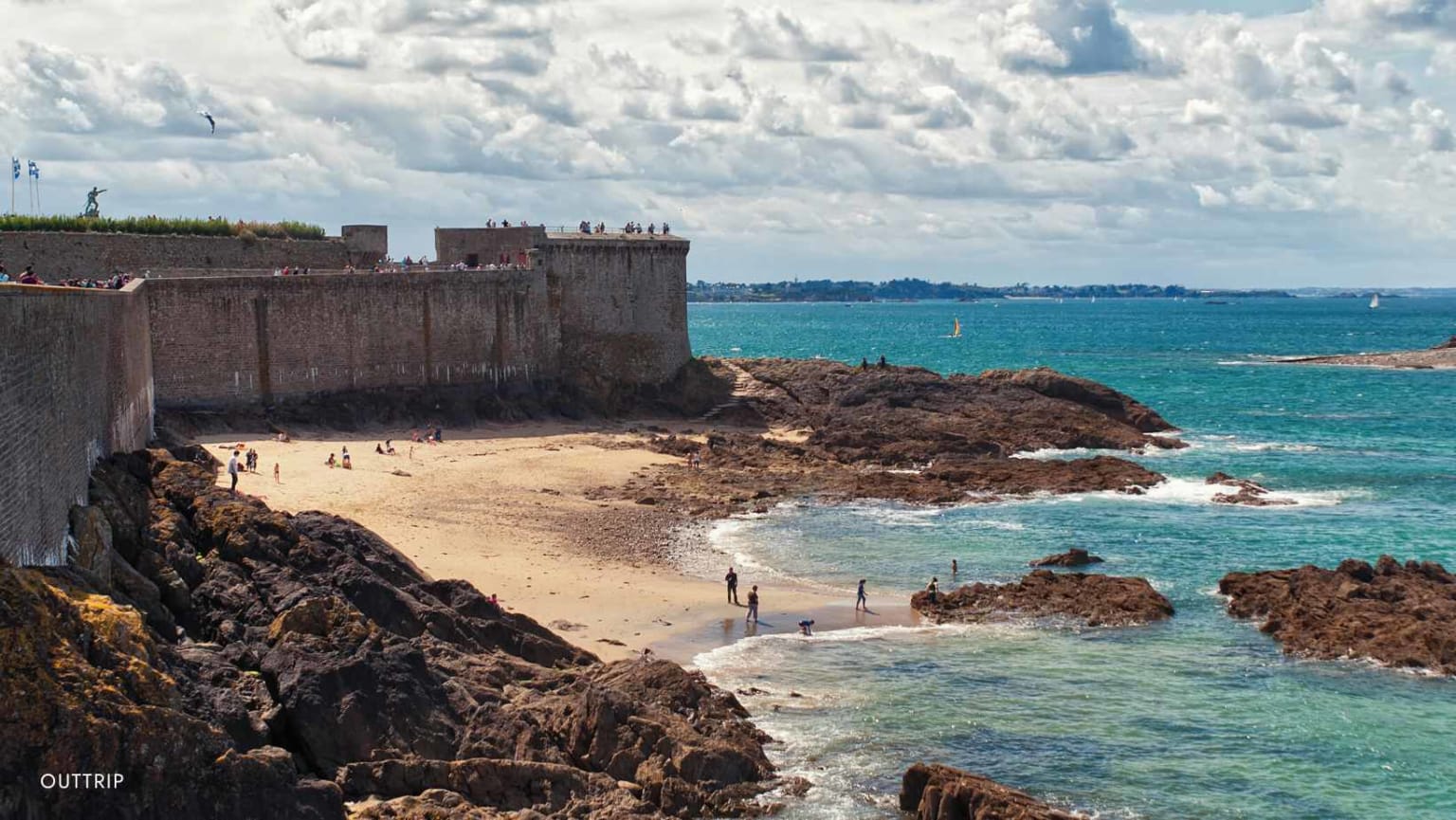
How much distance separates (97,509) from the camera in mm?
18047

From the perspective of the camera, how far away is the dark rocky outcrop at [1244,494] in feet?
134

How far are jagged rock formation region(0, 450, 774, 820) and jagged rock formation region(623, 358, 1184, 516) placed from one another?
17.5 metres

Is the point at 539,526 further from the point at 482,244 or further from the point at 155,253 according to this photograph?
the point at 482,244

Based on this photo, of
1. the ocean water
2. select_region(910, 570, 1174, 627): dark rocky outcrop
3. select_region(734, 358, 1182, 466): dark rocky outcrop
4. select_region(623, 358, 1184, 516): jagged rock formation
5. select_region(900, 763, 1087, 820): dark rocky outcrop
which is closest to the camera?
select_region(900, 763, 1087, 820): dark rocky outcrop

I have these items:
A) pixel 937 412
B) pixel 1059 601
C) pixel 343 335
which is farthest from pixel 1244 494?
pixel 343 335

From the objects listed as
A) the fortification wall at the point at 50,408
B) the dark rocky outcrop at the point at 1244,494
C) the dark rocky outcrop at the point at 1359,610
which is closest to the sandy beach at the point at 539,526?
the dark rocky outcrop at the point at 1359,610

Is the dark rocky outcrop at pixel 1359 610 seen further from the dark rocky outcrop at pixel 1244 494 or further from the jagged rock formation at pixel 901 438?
the jagged rock formation at pixel 901 438

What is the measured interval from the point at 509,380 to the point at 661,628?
2449 cm

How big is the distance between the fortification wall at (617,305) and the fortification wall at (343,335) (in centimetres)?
82

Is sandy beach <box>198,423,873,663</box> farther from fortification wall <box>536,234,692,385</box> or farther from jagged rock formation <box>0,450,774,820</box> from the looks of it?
fortification wall <box>536,234,692,385</box>

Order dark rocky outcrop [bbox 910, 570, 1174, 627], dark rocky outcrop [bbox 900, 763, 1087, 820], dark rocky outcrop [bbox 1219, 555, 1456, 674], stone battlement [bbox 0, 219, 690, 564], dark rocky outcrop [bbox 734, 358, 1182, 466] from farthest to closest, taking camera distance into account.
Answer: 1. dark rocky outcrop [bbox 734, 358, 1182, 466]
2. stone battlement [bbox 0, 219, 690, 564]
3. dark rocky outcrop [bbox 910, 570, 1174, 627]
4. dark rocky outcrop [bbox 1219, 555, 1456, 674]
5. dark rocky outcrop [bbox 900, 763, 1087, 820]

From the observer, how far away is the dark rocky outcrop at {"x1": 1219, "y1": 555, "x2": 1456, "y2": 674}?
25609 millimetres

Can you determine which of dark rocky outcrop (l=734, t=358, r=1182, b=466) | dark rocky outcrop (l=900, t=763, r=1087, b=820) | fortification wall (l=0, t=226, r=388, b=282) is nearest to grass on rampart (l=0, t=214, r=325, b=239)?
fortification wall (l=0, t=226, r=388, b=282)

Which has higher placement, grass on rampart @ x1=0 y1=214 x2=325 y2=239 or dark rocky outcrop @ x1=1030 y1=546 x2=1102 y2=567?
grass on rampart @ x1=0 y1=214 x2=325 y2=239
